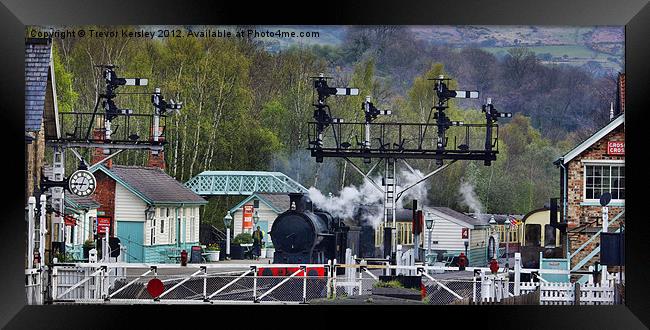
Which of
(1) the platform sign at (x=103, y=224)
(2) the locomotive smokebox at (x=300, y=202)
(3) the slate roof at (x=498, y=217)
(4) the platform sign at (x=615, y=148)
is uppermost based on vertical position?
(4) the platform sign at (x=615, y=148)

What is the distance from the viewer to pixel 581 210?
1695 cm

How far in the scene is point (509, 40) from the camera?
54.5 ft

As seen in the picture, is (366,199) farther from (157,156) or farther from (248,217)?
(157,156)

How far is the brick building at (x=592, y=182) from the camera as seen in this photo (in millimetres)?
16625

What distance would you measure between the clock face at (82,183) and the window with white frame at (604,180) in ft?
20.0

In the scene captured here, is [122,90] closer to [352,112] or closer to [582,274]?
[352,112]

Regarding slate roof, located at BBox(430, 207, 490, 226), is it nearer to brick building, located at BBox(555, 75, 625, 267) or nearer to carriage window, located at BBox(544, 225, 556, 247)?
carriage window, located at BBox(544, 225, 556, 247)

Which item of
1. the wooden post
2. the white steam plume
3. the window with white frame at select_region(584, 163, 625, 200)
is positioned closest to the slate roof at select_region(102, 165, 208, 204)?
the white steam plume

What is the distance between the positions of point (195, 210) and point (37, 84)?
244 cm

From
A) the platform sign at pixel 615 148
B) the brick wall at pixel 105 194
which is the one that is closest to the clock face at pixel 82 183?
the brick wall at pixel 105 194

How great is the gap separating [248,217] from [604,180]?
441 centimetres

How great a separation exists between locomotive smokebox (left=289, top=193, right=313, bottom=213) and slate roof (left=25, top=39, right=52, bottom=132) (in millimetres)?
3222

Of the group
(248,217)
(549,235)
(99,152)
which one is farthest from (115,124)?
(549,235)
